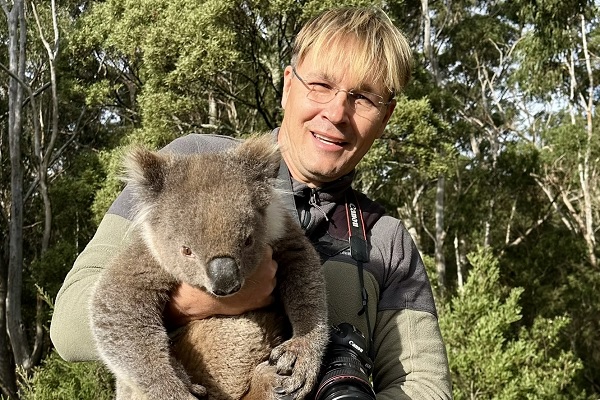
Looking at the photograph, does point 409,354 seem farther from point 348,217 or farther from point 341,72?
point 341,72

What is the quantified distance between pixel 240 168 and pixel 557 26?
317 inches

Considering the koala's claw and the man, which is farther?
the man

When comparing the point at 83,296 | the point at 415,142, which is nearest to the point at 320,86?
the point at 83,296

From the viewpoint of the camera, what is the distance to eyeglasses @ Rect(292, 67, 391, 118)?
2518mm

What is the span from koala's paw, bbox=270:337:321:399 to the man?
0.56 ft

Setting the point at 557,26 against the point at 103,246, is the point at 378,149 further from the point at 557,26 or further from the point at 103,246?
the point at 103,246

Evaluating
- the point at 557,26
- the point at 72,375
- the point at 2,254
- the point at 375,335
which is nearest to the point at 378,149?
the point at 557,26

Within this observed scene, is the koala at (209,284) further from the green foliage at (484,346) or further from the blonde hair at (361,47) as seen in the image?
the green foliage at (484,346)

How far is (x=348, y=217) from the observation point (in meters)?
2.45

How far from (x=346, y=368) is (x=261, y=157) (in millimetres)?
711

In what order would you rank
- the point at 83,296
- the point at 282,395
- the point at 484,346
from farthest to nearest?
the point at 484,346 → the point at 83,296 → the point at 282,395

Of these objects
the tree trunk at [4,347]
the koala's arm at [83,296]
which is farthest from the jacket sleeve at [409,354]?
the tree trunk at [4,347]

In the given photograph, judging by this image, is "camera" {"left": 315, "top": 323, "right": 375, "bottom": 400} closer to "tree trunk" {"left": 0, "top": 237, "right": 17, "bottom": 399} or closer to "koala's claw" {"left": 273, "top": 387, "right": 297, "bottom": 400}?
"koala's claw" {"left": 273, "top": 387, "right": 297, "bottom": 400}

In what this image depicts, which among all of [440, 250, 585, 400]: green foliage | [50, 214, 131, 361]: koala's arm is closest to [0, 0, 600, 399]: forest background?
[440, 250, 585, 400]: green foliage
